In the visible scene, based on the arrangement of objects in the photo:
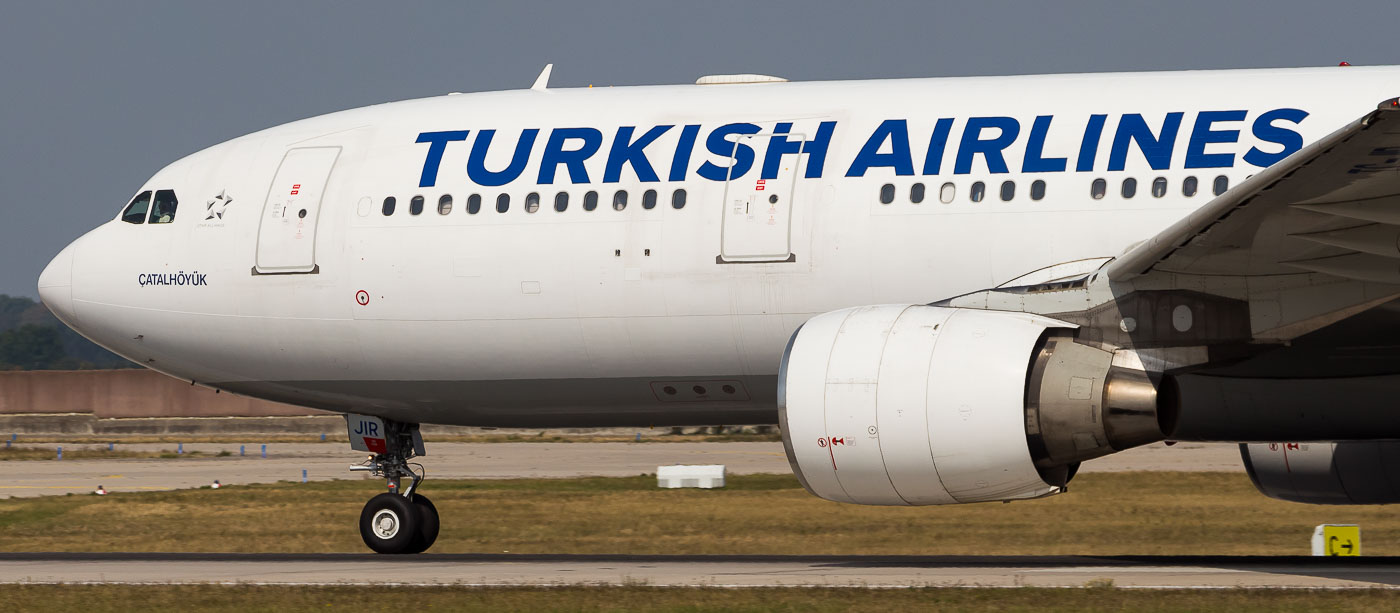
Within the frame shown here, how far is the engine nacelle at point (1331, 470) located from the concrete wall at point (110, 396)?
46.9 meters

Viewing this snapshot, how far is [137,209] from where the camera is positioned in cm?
1828

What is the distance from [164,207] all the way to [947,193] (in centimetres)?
802

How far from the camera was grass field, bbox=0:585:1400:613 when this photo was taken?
41.0 feet

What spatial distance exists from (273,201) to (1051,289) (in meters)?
7.73

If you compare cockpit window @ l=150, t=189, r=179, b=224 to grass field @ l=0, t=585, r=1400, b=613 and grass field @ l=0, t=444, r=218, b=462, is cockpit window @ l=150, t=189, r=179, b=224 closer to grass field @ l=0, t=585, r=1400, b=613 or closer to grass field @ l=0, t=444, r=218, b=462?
grass field @ l=0, t=585, r=1400, b=613

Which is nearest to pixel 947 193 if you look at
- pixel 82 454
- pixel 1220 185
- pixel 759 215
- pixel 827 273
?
pixel 827 273

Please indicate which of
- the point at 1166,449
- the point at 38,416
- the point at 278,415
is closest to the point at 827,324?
the point at 1166,449

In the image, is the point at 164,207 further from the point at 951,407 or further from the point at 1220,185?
the point at 1220,185

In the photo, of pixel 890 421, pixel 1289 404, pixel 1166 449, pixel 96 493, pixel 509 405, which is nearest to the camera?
pixel 890 421

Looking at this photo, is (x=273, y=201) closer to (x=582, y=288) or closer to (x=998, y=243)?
(x=582, y=288)

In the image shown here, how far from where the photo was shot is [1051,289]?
555 inches

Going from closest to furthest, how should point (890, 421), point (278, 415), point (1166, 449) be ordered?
point (890, 421)
point (1166, 449)
point (278, 415)

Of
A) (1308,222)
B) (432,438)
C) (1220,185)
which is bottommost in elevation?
(1308,222)

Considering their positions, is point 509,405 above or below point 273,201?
below
